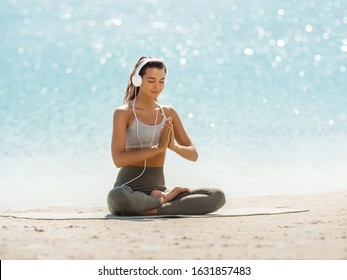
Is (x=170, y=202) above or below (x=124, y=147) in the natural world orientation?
below

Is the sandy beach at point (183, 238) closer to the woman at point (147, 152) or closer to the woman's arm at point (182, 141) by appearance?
the woman at point (147, 152)

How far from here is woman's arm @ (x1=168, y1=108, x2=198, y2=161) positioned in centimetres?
475

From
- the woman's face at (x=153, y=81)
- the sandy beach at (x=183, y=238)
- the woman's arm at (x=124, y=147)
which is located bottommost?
the sandy beach at (x=183, y=238)

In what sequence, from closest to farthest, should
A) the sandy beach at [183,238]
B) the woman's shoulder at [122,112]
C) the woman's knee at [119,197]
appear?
1. the sandy beach at [183,238]
2. the woman's knee at [119,197]
3. the woman's shoulder at [122,112]

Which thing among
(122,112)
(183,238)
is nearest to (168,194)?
(122,112)

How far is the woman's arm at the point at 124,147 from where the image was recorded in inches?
180

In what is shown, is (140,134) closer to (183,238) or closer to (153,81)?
(153,81)

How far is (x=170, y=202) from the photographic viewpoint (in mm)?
4723

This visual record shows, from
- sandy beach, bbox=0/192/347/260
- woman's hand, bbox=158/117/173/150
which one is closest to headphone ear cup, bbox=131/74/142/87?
woman's hand, bbox=158/117/173/150

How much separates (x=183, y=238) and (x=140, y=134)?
1485 millimetres

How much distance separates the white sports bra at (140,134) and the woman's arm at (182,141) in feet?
0.48

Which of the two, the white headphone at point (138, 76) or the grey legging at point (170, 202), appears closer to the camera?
the grey legging at point (170, 202)

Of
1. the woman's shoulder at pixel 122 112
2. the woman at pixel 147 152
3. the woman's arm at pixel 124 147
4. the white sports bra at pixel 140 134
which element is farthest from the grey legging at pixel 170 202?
the woman's shoulder at pixel 122 112

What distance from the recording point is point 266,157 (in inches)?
341
